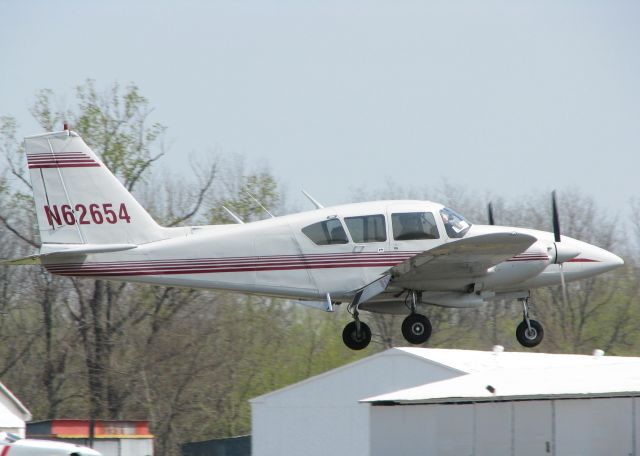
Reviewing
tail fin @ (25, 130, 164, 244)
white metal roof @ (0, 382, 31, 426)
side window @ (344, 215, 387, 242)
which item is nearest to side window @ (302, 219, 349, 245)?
side window @ (344, 215, 387, 242)

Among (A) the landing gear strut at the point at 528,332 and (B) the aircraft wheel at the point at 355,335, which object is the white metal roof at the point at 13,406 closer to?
(B) the aircraft wheel at the point at 355,335

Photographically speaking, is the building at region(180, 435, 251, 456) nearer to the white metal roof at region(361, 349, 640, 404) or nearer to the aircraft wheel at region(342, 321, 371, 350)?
the white metal roof at region(361, 349, 640, 404)

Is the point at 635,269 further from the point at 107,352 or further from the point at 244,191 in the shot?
the point at 107,352

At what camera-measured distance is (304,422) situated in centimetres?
2419

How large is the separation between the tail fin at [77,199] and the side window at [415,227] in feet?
13.1

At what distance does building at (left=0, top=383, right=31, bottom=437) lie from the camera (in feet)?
80.9

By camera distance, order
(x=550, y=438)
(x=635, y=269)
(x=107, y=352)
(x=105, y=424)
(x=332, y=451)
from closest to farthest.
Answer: (x=550, y=438), (x=332, y=451), (x=105, y=424), (x=107, y=352), (x=635, y=269)

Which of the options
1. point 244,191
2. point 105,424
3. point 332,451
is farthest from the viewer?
point 244,191

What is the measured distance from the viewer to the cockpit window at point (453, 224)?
17.2 meters

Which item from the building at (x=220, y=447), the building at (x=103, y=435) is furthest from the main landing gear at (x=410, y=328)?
the building at (x=220, y=447)

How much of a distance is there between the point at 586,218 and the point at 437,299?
2782cm

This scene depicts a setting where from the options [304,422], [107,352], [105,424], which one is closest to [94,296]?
[107,352]

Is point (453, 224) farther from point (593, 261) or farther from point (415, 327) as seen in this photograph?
point (593, 261)

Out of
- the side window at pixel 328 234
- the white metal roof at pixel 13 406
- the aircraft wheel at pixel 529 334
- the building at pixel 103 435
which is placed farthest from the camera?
the building at pixel 103 435
